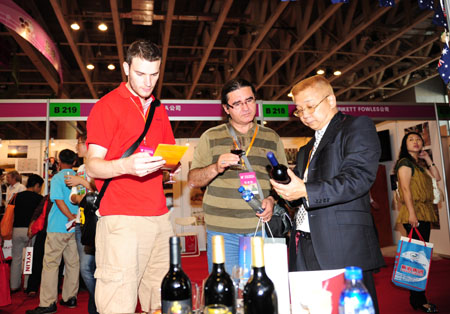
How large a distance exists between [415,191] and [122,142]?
11.6 ft

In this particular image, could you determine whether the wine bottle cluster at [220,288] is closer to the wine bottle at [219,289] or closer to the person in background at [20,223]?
the wine bottle at [219,289]

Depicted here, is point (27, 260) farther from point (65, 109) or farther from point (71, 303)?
point (65, 109)

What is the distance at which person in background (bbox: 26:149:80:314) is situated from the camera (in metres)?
4.24

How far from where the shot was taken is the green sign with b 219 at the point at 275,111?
5.53 m

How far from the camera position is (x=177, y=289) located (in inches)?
38.3

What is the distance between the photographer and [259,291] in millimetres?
955

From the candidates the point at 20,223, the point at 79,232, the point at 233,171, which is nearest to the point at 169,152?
the point at 233,171

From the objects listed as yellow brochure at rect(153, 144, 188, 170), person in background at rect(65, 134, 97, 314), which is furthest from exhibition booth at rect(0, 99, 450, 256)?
yellow brochure at rect(153, 144, 188, 170)

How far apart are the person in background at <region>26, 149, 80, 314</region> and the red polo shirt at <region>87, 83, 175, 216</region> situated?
288 cm

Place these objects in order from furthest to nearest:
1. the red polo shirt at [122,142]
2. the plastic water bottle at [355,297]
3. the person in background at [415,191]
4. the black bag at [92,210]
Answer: the person in background at [415,191], the black bag at [92,210], the red polo shirt at [122,142], the plastic water bottle at [355,297]

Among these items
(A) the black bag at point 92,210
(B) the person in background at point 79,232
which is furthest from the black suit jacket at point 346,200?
(B) the person in background at point 79,232

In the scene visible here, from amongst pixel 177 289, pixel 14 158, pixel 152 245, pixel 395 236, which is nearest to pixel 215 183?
pixel 152 245

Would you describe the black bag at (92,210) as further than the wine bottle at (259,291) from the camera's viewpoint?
Yes

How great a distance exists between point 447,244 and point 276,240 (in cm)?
707
